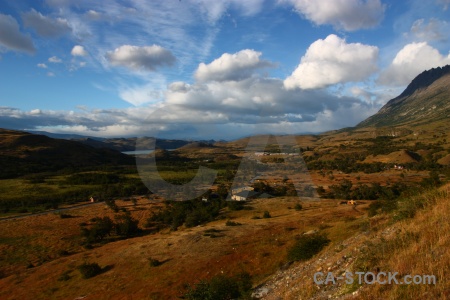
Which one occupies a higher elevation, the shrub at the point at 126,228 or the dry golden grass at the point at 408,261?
the dry golden grass at the point at 408,261

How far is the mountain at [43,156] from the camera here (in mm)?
126650

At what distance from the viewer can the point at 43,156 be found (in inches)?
6078

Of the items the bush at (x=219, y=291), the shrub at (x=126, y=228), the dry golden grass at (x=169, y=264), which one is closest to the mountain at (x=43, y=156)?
the shrub at (x=126, y=228)

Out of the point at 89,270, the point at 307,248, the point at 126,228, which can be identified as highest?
the point at 307,248

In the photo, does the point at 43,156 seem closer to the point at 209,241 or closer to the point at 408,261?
the point at 209,241

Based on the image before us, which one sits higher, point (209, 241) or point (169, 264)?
point (209, 241)

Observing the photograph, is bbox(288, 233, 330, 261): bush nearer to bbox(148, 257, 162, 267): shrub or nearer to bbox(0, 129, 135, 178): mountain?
bbox(148, 257, 162, 267): shrub

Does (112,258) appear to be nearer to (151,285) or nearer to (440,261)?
(151,285)

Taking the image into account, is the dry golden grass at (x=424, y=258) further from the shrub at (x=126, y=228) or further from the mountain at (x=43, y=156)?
the mountain at (x=43, y=156)

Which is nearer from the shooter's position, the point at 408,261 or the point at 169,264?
the point at 408,261

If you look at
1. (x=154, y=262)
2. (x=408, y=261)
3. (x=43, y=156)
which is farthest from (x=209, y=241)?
(x=43, y=156)

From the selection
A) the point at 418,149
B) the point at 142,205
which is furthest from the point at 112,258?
the point at 418,149

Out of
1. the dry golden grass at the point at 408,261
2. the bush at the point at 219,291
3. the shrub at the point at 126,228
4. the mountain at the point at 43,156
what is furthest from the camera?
the mountain at the point at 43,156

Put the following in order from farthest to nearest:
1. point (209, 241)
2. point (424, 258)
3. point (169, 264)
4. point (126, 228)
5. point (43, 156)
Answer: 1. point (43, 156)
2. point (126, 228)
3. point (209, 241)
4. point (169, 264)
5. point (424, 258)
